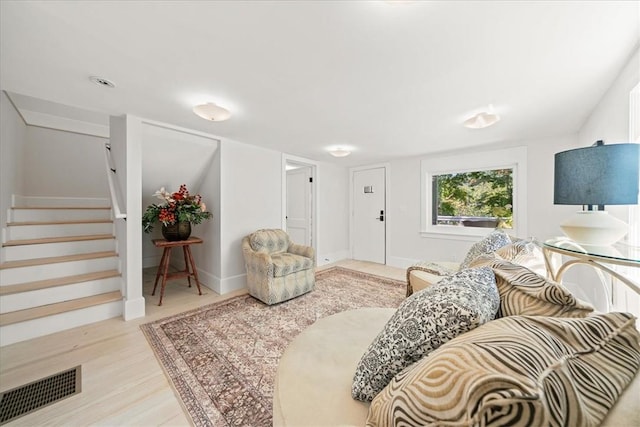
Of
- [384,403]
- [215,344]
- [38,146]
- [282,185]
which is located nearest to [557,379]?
[384,403]

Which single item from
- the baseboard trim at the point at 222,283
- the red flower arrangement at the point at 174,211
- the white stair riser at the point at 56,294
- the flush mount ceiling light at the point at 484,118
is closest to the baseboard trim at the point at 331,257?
the baseboard trim at the point at 222,283

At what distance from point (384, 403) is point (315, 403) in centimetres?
30

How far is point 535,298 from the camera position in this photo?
0.66 metres

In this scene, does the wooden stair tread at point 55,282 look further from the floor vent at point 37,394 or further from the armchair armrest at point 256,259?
the armchair armrest at point 256,259

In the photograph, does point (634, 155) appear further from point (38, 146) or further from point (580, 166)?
point (38, 146)

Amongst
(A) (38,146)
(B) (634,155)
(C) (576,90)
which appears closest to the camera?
(B) (634,155)

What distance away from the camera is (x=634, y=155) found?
102 cm

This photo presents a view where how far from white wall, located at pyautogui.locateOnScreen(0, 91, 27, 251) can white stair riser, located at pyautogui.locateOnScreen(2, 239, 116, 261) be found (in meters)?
0.15

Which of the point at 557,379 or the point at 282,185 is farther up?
the point at 282,185

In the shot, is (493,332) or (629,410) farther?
(493,332)

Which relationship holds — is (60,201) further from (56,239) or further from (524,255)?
(524,255)

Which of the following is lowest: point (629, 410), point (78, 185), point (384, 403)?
point (384, 403)

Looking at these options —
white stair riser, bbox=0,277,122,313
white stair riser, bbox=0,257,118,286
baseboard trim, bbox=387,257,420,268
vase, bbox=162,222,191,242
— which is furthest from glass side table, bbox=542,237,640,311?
white stair riser, bbox=0,257,118,286

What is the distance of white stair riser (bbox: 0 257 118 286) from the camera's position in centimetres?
216
